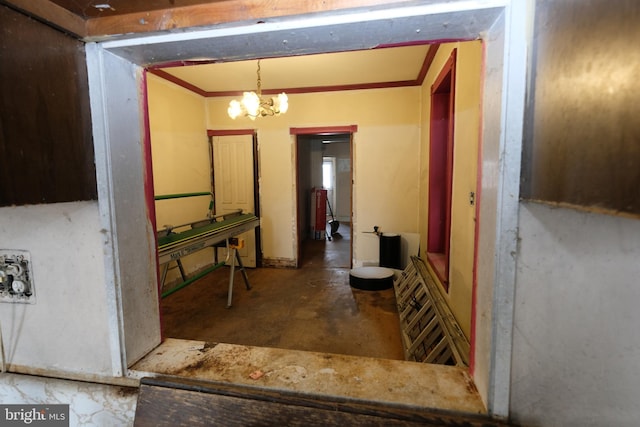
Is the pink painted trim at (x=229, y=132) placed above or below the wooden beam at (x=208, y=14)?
above

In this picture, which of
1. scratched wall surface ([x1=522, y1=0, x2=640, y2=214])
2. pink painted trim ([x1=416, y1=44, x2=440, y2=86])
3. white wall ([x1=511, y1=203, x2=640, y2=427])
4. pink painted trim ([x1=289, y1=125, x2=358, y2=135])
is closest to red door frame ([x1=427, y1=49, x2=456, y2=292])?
pink painted trim ([x1=416, y1=44, x2=440, y2=86])

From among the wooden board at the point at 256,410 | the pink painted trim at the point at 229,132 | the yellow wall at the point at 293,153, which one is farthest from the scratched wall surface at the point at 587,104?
the pink painted trim at the point at 229,132

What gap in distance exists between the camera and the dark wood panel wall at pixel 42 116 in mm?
603

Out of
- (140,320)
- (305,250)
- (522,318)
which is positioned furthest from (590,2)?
(305,250)

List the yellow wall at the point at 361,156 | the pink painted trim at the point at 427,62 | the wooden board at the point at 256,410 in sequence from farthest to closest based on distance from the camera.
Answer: the yellow wall at the point at 361,156
the pink painted trim at the point at 427,62
the wooden board at the point at 256,410

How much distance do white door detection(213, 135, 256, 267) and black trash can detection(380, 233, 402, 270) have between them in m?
1.97

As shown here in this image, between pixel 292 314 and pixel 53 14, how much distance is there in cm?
264

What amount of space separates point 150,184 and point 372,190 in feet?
11.0

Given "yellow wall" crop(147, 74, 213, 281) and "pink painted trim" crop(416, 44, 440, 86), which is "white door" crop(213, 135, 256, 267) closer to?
"yellow wall" crop(147, 74, 213, 281)

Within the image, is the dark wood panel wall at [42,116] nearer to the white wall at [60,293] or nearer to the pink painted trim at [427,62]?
the white wall at [60,293]

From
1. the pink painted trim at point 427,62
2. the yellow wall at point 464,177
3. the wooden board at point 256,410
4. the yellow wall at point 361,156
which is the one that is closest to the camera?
the wooden board at point 256,410

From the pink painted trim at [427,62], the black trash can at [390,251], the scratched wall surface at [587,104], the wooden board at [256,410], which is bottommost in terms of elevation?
the black trash can at [390,251]

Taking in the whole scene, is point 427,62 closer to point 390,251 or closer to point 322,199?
point 390,251

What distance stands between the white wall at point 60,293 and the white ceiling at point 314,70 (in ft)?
7.69
